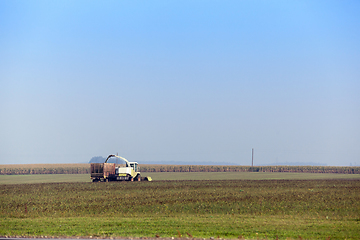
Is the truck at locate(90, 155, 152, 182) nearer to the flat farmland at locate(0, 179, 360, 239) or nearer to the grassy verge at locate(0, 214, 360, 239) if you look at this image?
the flat farmland at locate(0, 179, 360, 239)

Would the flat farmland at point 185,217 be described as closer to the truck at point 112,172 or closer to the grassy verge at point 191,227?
the grassy verge at point 191,227

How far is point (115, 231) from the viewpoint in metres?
21.1

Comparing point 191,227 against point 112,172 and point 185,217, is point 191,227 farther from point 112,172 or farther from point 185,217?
point 112,172

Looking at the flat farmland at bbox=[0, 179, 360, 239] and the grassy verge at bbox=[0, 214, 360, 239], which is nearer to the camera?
the grassy verge at bbox=[0, 214, 360, 239]

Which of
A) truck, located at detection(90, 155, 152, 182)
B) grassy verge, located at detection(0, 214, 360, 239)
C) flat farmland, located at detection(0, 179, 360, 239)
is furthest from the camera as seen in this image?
truck, located at detection(90, 155, 152, 182)

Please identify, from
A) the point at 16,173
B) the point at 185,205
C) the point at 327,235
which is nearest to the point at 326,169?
the point at 16,173

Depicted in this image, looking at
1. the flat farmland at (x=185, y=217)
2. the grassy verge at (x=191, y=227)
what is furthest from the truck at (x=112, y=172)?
the grassy verge at (x=191, y=227)

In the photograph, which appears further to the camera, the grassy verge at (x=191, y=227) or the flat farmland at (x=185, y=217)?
the flat farmland at (x=185, y=217)

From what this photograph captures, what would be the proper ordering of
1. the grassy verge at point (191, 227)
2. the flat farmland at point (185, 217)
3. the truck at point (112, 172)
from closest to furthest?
the grassy verge at point (191, 227) < the flat farmland at point (185, 217) < the truck at point (112, 172)

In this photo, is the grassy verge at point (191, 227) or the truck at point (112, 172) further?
the truck at point (112, 172)

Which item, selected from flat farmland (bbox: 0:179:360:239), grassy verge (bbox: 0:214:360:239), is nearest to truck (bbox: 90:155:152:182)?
flat farmland (bbox: 0:179:360:239)

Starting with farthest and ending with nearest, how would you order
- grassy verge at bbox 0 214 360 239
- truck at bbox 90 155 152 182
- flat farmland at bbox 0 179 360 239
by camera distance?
truck at bbox 90 155 152 182 < flat farmland at bbox 0 179 360 239 < grassy verge at bbox 0 214 360 239

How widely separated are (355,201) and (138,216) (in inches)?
792

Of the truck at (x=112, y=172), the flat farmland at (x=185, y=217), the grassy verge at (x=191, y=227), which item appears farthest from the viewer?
the truck at (x=112, y=172)
